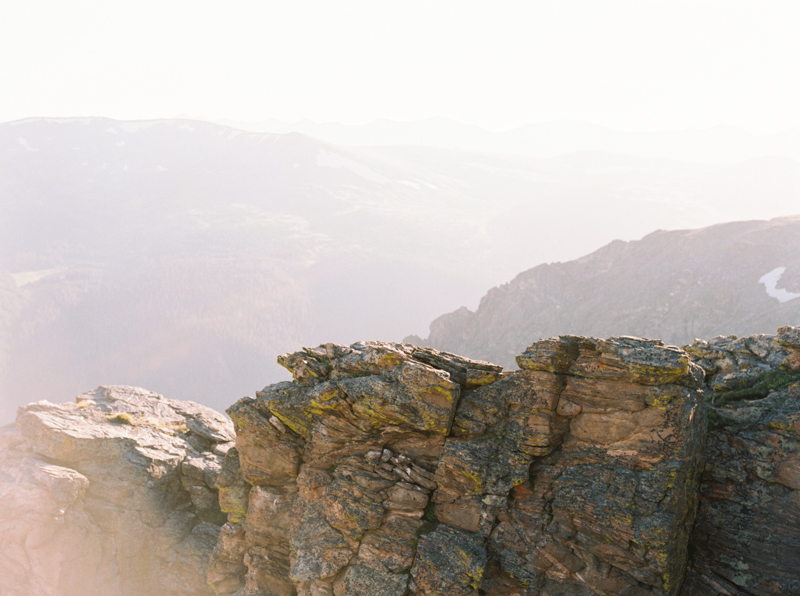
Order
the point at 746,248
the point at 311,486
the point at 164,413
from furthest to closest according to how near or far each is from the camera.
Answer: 1. the point at 746,248
2. the point at 164,413
3. the point at 311,486

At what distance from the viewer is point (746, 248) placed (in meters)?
69.4

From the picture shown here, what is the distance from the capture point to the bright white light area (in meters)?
55.8

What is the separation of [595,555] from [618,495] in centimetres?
240

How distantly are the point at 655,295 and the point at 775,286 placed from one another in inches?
542

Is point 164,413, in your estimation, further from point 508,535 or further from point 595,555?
point 595,555

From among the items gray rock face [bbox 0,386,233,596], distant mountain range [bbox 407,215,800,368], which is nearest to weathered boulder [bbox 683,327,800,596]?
gray rock face [bbox 0,386,233,596]

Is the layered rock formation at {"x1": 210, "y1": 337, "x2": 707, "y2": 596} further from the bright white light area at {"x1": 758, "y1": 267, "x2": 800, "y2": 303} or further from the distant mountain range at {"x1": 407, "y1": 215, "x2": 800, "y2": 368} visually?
the bright white light area at {"x1": 758, "y1": 267, "x2": 800, "y2": 303}

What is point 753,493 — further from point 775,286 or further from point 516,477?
point 775,286

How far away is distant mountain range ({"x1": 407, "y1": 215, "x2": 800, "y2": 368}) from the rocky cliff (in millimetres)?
41179

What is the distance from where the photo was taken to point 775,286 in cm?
5912

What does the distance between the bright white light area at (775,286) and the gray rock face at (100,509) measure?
65289 mm

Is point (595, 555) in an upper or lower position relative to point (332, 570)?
upper

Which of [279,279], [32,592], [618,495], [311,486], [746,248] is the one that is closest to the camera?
[618,495]

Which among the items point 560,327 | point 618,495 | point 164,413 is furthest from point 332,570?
point 560,327
